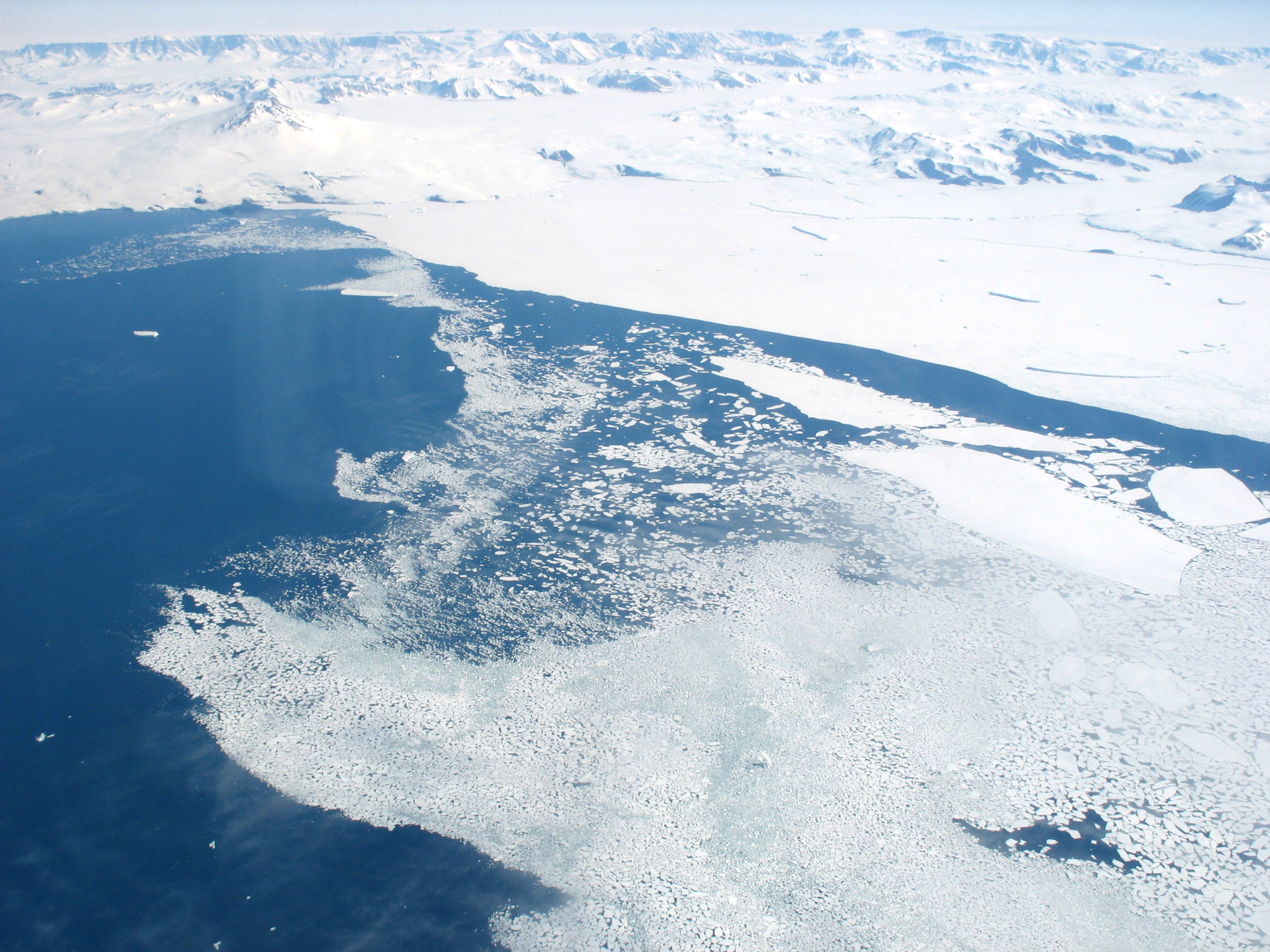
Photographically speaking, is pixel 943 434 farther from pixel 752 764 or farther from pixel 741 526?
pixel 752 764

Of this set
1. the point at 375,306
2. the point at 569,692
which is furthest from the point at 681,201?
the point at 569,692

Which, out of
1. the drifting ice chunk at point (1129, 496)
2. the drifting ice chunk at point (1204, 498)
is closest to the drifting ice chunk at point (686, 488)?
the drifting ice chunk at point (1129, 496)

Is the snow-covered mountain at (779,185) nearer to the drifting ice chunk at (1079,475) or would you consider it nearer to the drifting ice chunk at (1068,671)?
the drifting ice chunk at (1079,475)

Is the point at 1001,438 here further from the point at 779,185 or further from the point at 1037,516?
the point at 779,185

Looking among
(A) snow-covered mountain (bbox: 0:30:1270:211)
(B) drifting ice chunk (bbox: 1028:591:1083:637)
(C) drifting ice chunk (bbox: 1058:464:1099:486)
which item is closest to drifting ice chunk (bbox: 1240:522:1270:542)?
(C) drifting ice chunk (bbox: 1058:464:1099:486)

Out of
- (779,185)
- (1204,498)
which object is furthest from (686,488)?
(779,185)
